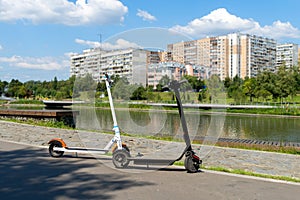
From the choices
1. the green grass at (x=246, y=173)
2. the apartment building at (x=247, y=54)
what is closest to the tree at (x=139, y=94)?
the green grass at (x=246, y=173)

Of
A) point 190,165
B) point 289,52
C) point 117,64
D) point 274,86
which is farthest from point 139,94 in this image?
point 289,52

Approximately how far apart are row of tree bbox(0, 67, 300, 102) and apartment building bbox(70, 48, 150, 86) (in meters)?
0.14

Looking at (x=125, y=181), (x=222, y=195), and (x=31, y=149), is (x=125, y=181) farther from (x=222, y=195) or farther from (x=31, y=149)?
(x=31, y=149)

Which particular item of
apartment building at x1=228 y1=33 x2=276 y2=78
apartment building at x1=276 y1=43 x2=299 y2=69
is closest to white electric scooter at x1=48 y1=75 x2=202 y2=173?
apartment building at x1=228 y1=33 x2=276 y2=78

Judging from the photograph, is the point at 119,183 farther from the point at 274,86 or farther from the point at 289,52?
the point at 289,52

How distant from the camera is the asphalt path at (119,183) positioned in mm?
4461

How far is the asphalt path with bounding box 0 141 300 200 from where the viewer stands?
4461 millimetres

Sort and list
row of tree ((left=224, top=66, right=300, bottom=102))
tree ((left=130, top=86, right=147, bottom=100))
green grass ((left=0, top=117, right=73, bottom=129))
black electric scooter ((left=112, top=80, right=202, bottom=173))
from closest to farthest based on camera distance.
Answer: black electric scooter ((left=112, top=80, right=202, bottom=173))
tree ((left=130, top=86, right=147, bottom=100))
green grass ((left=0, top=117, right=73, bottom=129))
row of tree ((left=224, top=66, right=300, bottom=102))

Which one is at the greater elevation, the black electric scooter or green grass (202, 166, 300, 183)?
the black electric scooter

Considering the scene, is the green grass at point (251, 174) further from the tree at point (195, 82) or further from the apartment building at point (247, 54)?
the apartment building at point (247, 54)

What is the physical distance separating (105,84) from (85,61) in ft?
2.47

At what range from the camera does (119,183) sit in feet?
16.5

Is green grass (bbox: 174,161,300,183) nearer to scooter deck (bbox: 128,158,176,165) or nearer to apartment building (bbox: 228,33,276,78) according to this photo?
scooter deck (bbox: 128,158,176,165)

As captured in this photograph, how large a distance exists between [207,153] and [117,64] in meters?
3.20
